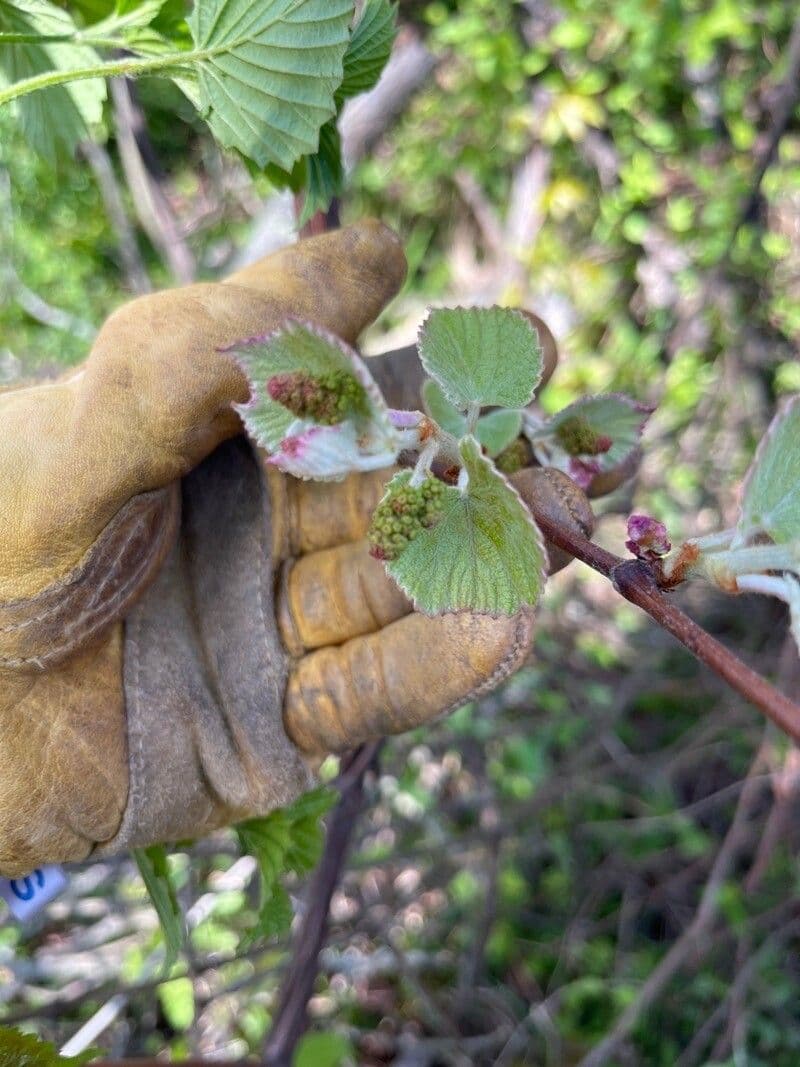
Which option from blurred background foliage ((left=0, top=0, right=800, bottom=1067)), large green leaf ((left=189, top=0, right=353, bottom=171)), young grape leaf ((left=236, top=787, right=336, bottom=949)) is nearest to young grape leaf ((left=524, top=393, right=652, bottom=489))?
large green leaf ((left=189, top=0, right=353, bottom=171))

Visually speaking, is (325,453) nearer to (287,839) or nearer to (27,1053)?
(287,839)

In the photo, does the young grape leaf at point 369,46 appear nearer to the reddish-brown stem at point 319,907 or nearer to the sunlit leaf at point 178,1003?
the reddish-brown stem at point 319,907

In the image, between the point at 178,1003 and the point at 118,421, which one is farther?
the point at 178,1003

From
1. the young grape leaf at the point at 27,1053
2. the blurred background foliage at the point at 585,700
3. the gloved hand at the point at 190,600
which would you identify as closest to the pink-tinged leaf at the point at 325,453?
the gloved hand at the point at 190,600

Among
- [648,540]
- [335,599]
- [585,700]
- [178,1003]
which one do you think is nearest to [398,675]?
[335,599]

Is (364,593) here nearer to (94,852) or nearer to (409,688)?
(409,688)
